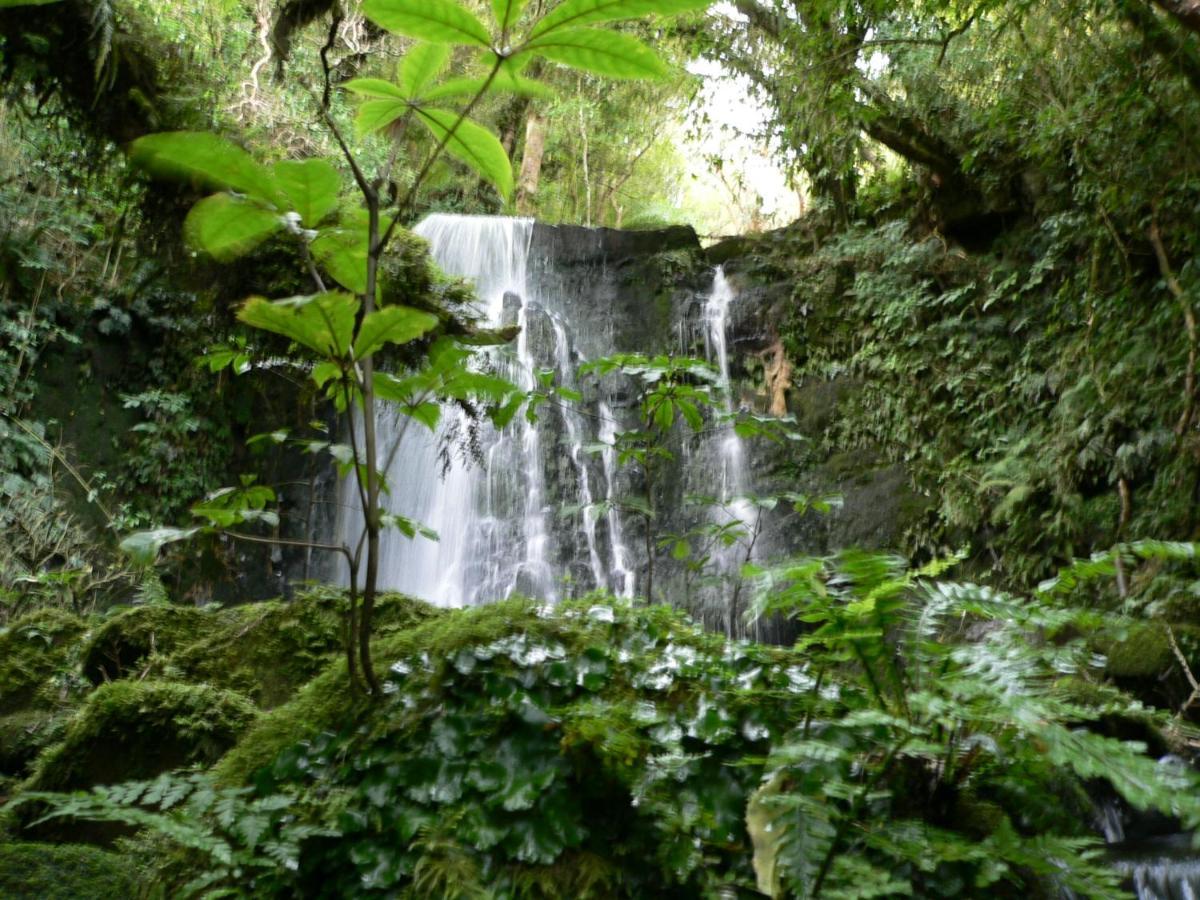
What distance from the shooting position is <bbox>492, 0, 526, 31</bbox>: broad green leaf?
5.46 ft

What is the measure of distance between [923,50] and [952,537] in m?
5.32

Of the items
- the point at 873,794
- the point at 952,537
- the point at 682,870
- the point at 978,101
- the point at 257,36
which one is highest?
the point at 257,36

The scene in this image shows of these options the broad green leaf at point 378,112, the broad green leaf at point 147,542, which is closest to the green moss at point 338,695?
the broad green leaf at point 147,542

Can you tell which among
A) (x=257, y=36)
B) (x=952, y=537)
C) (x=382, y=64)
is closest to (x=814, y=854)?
(x=952, y=537)

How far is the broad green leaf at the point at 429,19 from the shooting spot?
1.67 metres

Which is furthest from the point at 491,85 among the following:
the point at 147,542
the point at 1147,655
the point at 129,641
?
the point at 1147,655

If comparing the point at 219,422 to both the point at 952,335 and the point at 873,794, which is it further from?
the point at 873,794

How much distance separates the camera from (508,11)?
5.49ft

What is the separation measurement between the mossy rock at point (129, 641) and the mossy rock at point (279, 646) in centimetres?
18

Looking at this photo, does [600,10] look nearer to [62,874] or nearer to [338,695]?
[338,695]

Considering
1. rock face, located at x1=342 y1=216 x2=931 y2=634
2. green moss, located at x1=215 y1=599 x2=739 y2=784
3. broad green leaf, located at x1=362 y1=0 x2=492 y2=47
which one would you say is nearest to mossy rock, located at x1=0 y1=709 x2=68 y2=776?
green moss, located at x1=215 y1=599 x2=739 y2=784

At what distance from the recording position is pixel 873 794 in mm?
1561

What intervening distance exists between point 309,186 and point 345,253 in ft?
0.55

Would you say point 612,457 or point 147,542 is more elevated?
point 612,457
